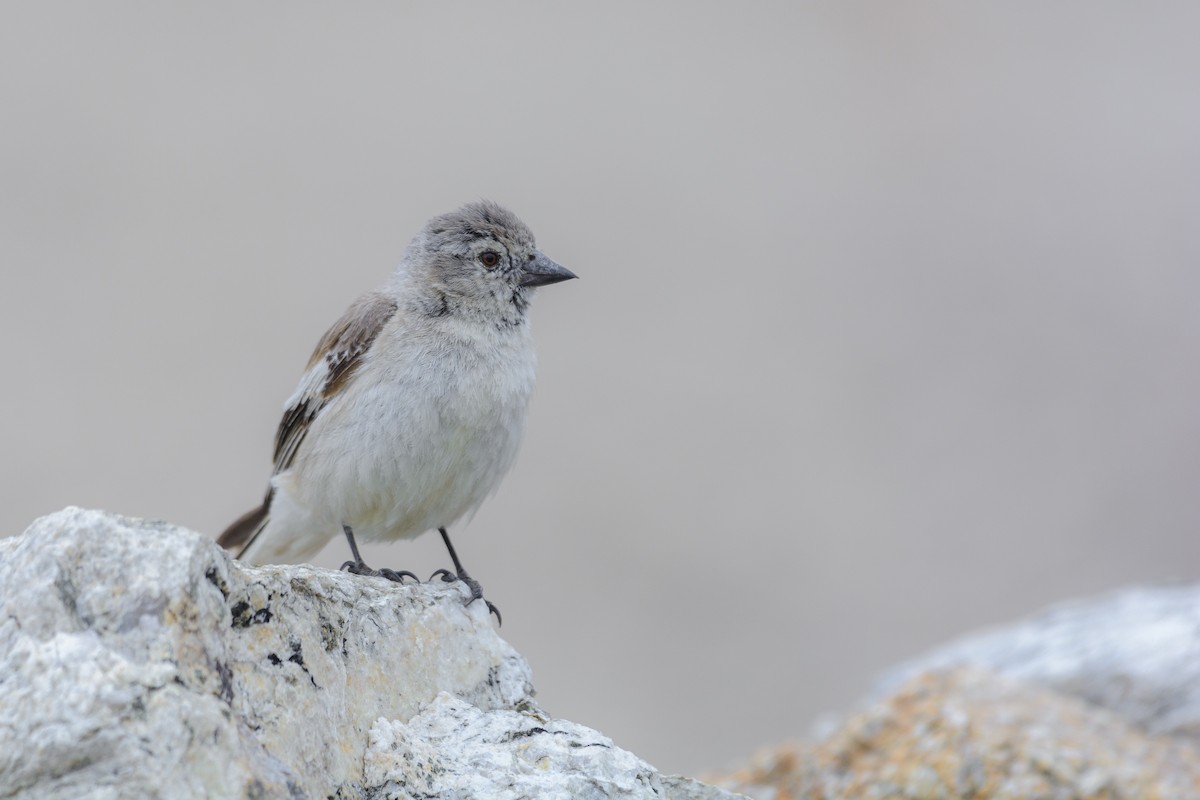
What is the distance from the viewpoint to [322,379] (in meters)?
6.36

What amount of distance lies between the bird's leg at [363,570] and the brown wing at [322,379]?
23.4 inches

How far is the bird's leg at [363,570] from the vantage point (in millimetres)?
5055

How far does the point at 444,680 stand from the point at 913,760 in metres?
2.14

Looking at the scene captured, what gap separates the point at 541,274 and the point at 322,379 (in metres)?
1.22

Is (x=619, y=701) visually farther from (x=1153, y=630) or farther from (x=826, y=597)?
(x=1153, y=630)

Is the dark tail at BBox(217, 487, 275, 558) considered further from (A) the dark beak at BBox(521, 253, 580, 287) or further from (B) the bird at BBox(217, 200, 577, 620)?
(A) the dark beak at BBox(521, 253, 580, 287)

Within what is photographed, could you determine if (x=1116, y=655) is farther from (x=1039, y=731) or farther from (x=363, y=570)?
(x=363, y=570)

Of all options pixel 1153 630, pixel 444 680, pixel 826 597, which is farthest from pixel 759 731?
pixel 444 680

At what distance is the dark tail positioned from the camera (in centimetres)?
661

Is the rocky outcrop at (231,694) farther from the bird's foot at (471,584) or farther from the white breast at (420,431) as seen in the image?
the white breast at (420,431)

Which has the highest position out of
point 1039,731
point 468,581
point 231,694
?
point 1039,731

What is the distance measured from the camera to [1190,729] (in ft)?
17.8

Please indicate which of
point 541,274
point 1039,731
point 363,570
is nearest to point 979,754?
point 1039,731

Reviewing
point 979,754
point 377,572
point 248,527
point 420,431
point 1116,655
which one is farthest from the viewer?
point 248,527
